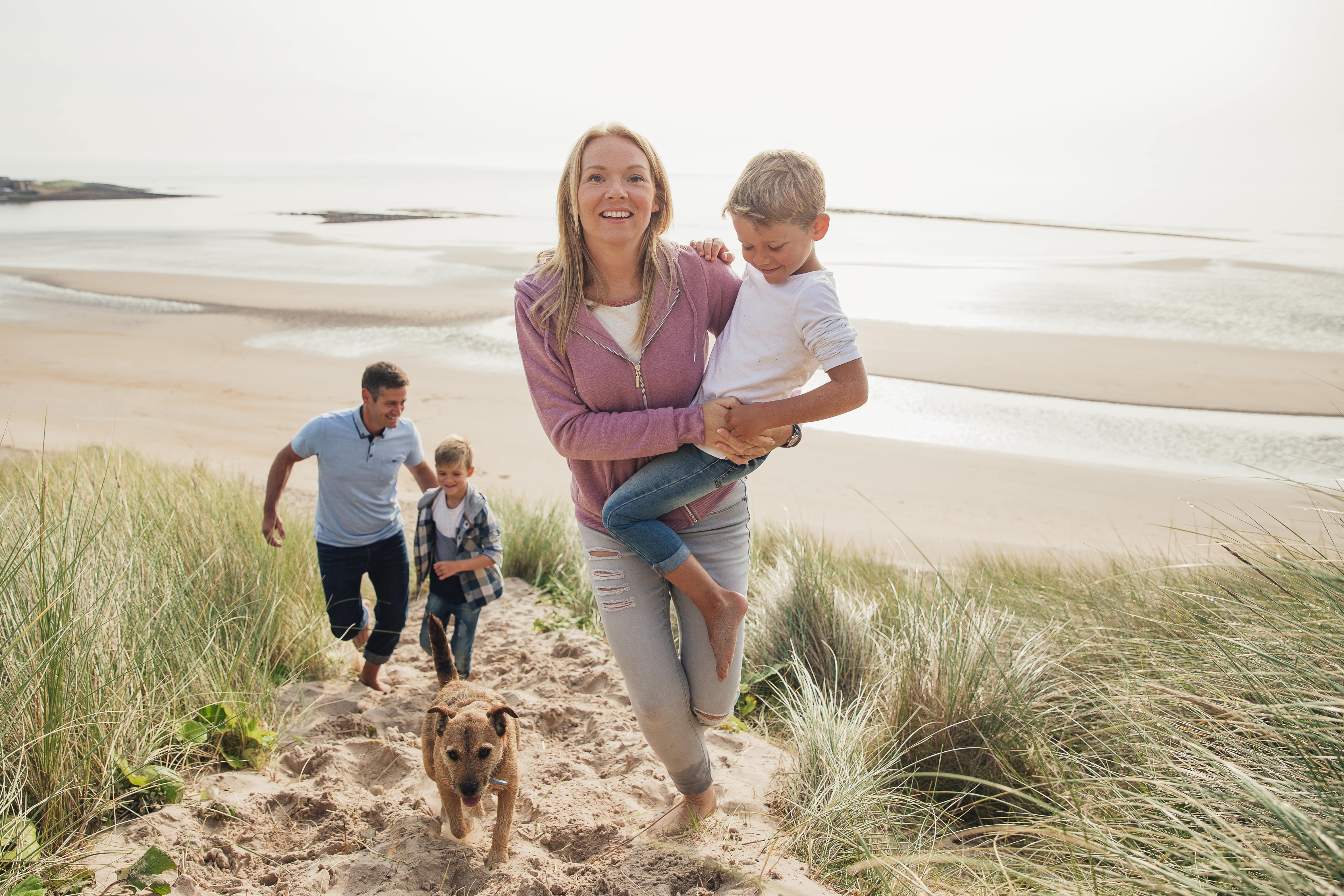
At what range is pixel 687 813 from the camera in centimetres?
337

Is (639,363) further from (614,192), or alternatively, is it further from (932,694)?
(932,694)

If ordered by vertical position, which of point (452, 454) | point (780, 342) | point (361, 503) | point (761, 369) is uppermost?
point (780, 342)

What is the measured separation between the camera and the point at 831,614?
488cm

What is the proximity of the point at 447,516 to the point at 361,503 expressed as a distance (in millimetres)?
533

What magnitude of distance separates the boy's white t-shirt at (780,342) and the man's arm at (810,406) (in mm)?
43

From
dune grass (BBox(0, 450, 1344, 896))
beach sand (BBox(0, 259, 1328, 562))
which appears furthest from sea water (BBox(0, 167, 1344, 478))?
dune grass (BBox(0, 450, 1344, 896))

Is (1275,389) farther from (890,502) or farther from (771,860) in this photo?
(771,860)

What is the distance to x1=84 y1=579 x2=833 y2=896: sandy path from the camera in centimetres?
305

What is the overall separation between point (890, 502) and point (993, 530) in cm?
125

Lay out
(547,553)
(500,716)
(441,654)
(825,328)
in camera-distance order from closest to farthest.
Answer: (825,328)
(500,716)
(441,654)
(547,553)

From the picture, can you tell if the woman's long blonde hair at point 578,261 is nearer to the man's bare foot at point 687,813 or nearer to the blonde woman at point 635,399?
the blonde woman at point 635,399

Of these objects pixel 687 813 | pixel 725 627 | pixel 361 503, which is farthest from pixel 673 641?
pixel 361 503

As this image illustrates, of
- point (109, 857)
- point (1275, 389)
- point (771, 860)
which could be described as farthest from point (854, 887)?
point (1275, 389)

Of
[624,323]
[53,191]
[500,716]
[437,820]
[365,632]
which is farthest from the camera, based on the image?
[53,191]
